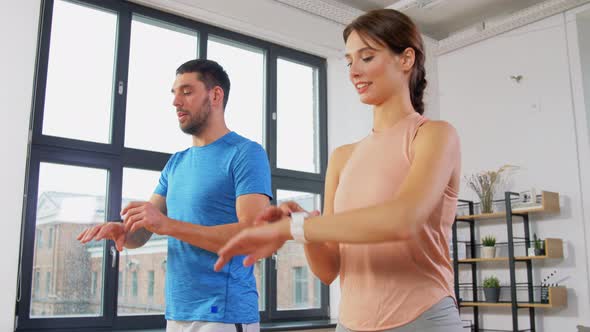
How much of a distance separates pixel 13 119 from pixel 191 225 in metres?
2.46

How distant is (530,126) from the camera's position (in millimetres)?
5082

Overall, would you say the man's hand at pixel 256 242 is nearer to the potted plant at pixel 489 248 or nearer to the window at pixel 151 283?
the window at pixel 151 283

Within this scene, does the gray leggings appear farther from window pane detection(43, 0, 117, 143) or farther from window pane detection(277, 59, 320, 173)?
window pane detection(277, 59, 320, 173)

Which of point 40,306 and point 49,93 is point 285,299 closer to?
point 40,306

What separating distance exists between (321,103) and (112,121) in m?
2.08

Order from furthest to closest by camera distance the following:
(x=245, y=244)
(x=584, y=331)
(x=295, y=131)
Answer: (x=295, y=131)
(x=584, y=331)
(x=245, y=244)

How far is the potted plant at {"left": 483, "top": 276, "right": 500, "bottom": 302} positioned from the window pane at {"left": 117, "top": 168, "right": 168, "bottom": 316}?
2.70 metres

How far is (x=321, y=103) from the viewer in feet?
18.0

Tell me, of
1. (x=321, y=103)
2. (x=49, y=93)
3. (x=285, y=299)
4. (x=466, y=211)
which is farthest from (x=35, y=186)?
(x=466, y=211)

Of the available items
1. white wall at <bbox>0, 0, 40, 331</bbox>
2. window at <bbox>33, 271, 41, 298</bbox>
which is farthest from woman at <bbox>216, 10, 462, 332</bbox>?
window at <bbox>33, 271, 41, 298</bbox>

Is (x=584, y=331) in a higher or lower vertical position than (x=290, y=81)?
lower

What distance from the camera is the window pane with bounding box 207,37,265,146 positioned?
4828mm

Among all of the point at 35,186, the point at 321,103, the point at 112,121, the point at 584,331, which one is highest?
the point at 321,103

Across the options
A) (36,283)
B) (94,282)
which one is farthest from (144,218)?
(94,282)
